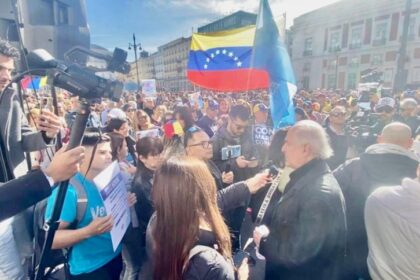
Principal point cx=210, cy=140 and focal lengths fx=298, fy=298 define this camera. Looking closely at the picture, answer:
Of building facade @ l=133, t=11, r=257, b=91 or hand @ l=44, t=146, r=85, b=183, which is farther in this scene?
building facade @ l=133, t=11, r=257, b=91

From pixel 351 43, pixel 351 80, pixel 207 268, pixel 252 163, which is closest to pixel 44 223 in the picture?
pixel 207 268

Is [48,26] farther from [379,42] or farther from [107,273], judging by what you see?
[379,42]

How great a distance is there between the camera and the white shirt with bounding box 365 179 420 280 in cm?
164

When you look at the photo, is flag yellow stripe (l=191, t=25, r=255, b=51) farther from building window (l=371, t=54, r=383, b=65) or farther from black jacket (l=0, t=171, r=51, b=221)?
building window (l=371, t=54, r=383, b=65)

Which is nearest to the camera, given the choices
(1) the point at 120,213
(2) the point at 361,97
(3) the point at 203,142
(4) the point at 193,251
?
(4) the point at 193,251

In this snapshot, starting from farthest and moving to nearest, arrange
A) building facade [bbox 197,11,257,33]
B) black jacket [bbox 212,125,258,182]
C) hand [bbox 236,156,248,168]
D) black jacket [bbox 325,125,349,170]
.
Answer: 1. building facade [bbox 197,11,257,33]
2. black jacket [bbox 325,125,349,170]
3. black jacket [bbox 212,125,258,182]
4. hand [bbox 236,156,248,168]

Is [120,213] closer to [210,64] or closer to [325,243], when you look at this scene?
[325,243]

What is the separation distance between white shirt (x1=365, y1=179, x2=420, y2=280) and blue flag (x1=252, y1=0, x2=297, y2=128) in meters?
2.00

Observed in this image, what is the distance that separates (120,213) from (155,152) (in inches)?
32.3

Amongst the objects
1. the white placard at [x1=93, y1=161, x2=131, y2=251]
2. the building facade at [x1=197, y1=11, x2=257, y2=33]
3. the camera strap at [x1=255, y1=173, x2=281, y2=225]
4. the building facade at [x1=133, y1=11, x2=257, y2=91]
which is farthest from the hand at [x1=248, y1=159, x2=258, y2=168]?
the building facade at [x1=133, y1=11, x2=257, y2=91]

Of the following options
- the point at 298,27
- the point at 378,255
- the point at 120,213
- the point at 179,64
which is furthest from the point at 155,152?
the point at 179,64

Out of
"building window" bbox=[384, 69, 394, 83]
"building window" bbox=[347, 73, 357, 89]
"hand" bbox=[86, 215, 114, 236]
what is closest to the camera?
"hand" bbox=[86, 215, 114, 236]

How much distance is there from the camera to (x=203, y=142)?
2.96 m

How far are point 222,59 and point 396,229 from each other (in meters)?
4.05
